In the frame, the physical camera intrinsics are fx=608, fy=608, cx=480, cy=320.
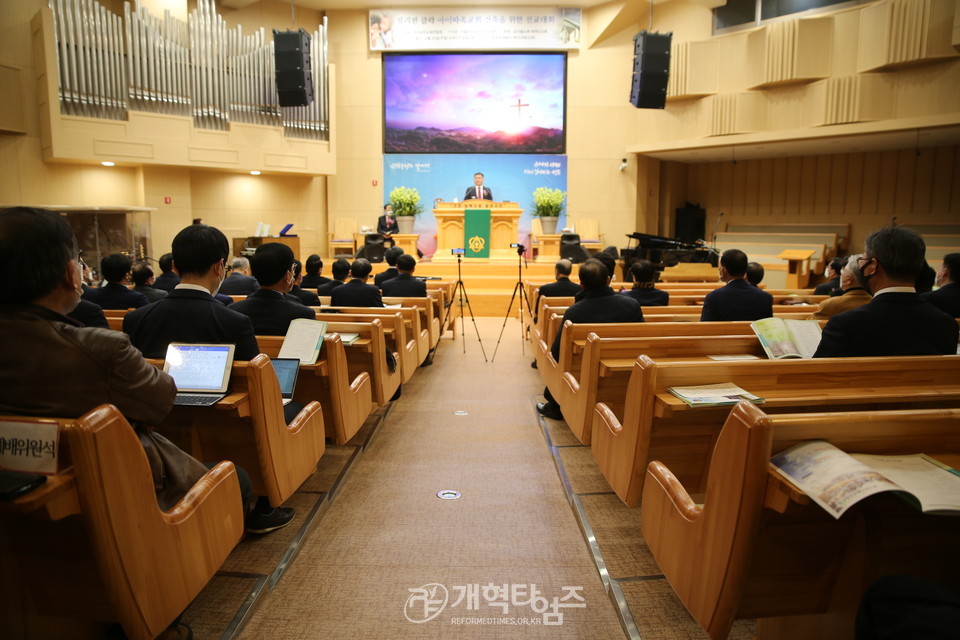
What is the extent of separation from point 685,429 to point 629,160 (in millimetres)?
10960

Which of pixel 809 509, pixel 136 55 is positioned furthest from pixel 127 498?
pixel 136 55

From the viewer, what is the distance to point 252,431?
2.15 metres

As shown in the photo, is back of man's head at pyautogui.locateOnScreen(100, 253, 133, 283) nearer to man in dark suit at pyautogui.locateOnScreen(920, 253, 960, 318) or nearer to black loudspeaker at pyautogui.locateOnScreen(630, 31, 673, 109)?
man in dark suit at pyautogui.locateOnScreen(920, 253, 960, 318)

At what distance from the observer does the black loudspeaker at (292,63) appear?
9.25 m

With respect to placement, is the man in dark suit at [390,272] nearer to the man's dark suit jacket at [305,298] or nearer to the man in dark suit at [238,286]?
the man in dark suit at [238,286]

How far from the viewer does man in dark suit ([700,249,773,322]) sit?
12.1 feet

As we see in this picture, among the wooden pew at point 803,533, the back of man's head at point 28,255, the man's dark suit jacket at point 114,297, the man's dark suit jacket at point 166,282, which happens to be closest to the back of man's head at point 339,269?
the man's dark suit jacket at point 166,282

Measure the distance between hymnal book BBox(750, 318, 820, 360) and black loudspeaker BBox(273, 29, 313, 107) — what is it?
28.5 ft

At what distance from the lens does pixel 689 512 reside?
1.61m

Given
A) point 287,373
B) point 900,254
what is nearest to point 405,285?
point 287,373

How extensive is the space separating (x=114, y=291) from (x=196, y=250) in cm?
248

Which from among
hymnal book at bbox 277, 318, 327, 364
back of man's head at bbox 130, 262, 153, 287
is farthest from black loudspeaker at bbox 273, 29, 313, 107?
hymnal book at bbox 277, 318, 327, 364

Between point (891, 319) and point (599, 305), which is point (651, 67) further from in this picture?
point (891, 319)

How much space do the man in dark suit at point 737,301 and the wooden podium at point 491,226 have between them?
21.5ft
